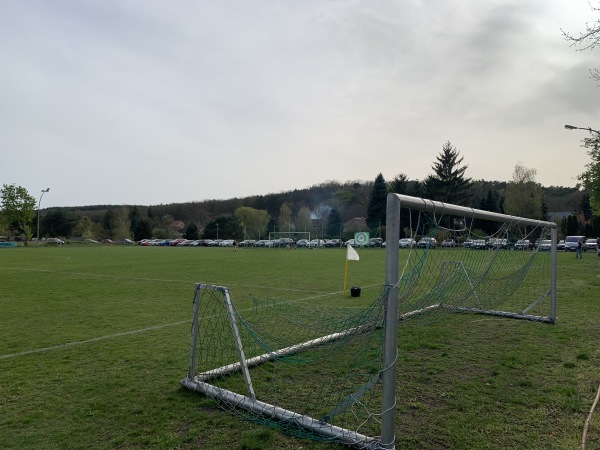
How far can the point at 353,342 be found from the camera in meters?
4.50

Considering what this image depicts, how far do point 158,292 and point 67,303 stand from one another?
8.73ft

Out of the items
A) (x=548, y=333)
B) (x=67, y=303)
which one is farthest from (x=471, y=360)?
(x=67, y=303)

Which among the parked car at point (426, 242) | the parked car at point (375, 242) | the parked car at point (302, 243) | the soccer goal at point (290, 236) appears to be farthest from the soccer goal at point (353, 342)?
the soccer goal at point (290, 236)

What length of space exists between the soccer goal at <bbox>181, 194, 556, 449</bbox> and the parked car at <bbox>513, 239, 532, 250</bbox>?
2.2 inches

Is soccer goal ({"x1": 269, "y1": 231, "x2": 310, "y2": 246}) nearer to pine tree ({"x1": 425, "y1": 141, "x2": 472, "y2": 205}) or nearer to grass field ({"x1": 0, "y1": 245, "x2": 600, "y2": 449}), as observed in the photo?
pine tree ({"x1": 425, "y1": 141, "x2": 472, "y2": 205})

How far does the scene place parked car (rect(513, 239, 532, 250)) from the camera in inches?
381

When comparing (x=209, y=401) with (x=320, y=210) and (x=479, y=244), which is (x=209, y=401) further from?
(x=320, y=210)

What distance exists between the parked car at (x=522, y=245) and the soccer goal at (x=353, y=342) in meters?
0.06

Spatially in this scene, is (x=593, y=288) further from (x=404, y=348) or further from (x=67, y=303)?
(x=67, y=303)

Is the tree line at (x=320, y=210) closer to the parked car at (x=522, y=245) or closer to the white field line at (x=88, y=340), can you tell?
the parked car at (x=522, y=245)

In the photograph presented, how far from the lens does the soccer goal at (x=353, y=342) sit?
142 inches

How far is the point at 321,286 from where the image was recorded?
604 inches

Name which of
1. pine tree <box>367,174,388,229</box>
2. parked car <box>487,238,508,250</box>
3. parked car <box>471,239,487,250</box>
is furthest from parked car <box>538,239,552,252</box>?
pine tree <box>367,174,388,229</box>

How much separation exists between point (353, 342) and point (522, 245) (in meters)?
7.27
